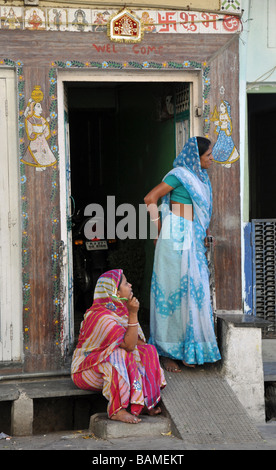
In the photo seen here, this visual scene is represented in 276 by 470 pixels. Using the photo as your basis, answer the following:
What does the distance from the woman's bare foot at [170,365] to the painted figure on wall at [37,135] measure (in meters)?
1.87

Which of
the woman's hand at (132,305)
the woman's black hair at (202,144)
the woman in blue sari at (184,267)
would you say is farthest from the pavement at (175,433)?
the woman's black hair at (202,144)

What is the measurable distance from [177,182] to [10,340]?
1.91 meters

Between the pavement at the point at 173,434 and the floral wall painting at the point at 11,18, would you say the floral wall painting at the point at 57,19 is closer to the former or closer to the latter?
the floral wall painting at the point at 11,18

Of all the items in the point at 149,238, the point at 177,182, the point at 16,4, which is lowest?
the point at 149,238

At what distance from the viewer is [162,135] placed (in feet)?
24.7

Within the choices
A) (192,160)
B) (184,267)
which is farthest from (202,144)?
(184,267)

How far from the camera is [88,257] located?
27.5 feet

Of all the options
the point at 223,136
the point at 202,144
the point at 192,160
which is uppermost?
the point at 223,136

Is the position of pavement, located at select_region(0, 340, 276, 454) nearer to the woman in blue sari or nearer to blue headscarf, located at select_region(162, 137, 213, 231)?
the woman in blue sari

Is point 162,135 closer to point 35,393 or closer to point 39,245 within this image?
point 39,245

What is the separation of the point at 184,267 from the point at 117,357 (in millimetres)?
1091

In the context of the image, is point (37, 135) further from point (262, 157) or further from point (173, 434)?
point (262, 157)

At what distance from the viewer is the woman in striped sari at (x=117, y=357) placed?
5051mm
